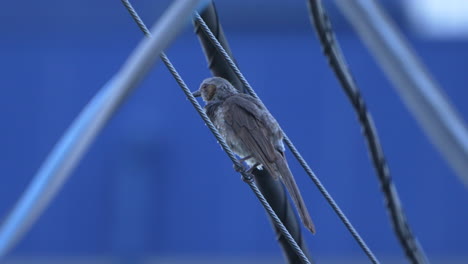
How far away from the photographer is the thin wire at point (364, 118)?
4258 millimetres

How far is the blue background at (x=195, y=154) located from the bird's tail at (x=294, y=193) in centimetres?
1034

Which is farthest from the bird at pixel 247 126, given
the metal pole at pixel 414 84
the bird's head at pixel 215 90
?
the metal pole at pixel 414 84

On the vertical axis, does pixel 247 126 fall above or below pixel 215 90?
below

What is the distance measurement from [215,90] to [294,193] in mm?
836

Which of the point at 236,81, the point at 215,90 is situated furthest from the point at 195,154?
the point at 236,81

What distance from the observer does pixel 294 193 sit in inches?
152

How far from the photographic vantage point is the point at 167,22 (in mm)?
1402

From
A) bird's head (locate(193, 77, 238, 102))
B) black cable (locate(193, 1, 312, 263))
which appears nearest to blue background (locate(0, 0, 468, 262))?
bird's head (locate(193, 77, 238, 102))

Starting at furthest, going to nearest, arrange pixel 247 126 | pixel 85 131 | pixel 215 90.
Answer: pixel 215 90, pixel 247 126, pixel 85 131

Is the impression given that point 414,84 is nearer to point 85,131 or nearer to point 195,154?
point 85,131

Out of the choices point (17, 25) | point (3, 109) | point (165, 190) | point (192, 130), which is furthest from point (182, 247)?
point (17, 25)

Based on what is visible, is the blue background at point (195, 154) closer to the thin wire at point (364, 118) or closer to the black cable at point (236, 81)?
the thin wire at point (364, 118)

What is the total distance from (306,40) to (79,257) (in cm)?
521

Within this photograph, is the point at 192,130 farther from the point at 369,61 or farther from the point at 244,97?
the point at 244,97
